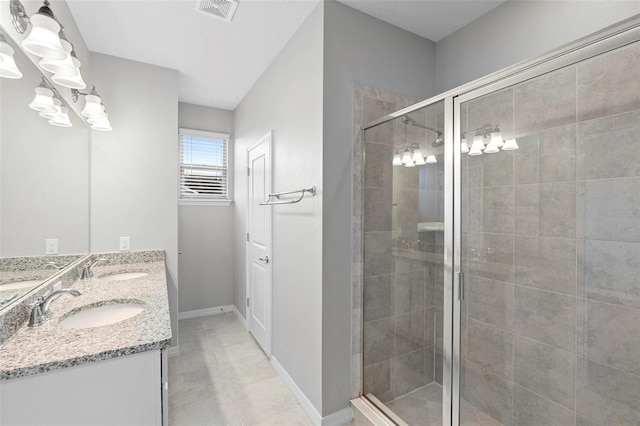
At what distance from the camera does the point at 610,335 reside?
49.0 inches

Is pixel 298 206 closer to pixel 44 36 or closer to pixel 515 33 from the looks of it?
pixel 44 36

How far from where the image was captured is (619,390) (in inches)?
48.3

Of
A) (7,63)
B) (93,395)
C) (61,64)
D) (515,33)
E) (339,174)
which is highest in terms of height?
(515,33)

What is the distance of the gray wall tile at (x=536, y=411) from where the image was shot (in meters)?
1.44

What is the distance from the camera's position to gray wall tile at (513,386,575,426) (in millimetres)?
1438

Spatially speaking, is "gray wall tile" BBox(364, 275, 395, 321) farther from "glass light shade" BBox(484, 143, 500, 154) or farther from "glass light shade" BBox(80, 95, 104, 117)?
"glass light shade" BBox(80, 95, 104, 117)

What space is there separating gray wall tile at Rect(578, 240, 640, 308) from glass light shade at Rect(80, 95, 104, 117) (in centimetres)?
307

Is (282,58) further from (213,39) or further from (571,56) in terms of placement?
(571,56)

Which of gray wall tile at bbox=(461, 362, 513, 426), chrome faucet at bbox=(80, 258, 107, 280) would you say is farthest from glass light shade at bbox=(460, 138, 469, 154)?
chrome faucet at bbox=(80, 258, 107, 280)

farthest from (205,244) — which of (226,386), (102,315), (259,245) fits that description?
(102,315)

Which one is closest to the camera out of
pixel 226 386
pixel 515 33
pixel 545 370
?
pixel 545 370

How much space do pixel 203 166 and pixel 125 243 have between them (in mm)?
1607

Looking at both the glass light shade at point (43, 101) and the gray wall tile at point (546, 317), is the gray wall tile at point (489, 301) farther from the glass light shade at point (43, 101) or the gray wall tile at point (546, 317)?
the glass light shade at point (43, 101)

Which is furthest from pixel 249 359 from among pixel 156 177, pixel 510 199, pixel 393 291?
pixel 510 199
